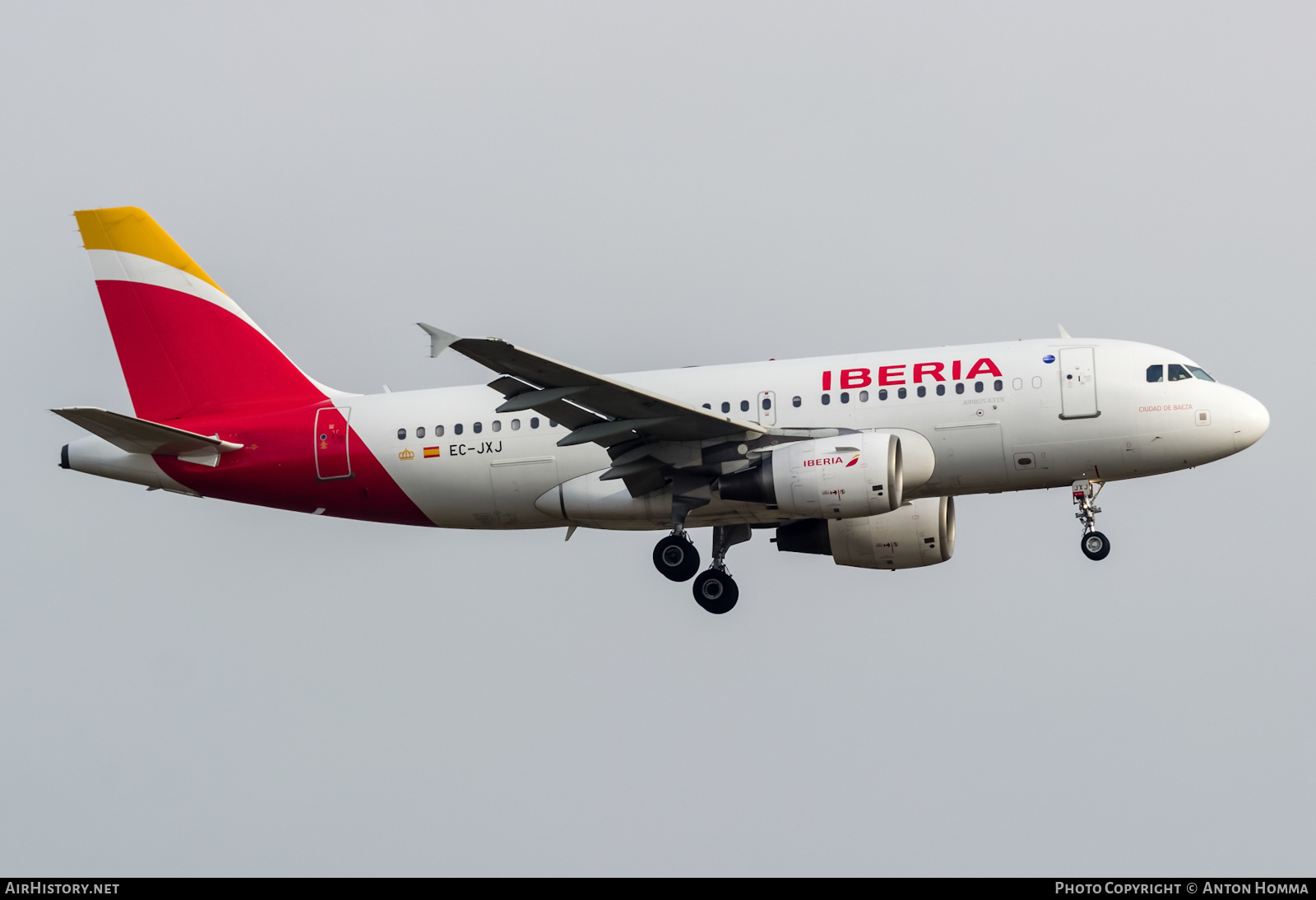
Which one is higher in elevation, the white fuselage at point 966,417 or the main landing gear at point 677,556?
the white fuselage at point 966,417

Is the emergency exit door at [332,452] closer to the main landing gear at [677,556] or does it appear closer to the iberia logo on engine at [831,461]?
the main landing gear at [677,556]

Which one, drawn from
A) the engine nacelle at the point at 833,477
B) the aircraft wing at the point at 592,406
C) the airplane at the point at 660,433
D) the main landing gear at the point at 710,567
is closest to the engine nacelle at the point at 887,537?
the airplane at the point at 660,433

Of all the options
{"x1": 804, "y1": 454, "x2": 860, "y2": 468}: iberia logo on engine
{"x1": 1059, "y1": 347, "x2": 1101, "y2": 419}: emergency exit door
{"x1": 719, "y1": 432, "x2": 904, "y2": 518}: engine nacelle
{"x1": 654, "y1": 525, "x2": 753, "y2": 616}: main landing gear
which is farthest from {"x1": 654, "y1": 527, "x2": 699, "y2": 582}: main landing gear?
{"x1": 1059, "y1": 347, "x2": 1101, "y2": 419}: emergency exit door

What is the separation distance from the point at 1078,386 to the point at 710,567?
9.08m

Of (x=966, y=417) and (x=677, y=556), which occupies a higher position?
(x=966, y=417)

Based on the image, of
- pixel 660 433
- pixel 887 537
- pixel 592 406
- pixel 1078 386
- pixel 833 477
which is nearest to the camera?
pixel 833 477

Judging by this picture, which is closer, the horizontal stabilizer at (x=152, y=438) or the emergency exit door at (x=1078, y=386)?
the emergency exit door at (x=1078, y=386)

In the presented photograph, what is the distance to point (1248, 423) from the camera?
32.0 m

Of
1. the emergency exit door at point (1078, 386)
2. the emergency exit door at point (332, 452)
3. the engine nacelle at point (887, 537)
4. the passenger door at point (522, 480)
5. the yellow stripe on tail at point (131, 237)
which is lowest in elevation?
the engine nacelle at point (887, 537)

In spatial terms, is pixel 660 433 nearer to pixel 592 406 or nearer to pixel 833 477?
pixel 592 406

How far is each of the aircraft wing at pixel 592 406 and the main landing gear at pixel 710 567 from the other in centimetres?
256

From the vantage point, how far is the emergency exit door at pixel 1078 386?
32.0m

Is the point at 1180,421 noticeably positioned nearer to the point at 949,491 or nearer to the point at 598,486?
the point at 949,491

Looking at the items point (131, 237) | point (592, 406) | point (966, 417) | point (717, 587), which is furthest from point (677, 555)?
point (131, 237)
